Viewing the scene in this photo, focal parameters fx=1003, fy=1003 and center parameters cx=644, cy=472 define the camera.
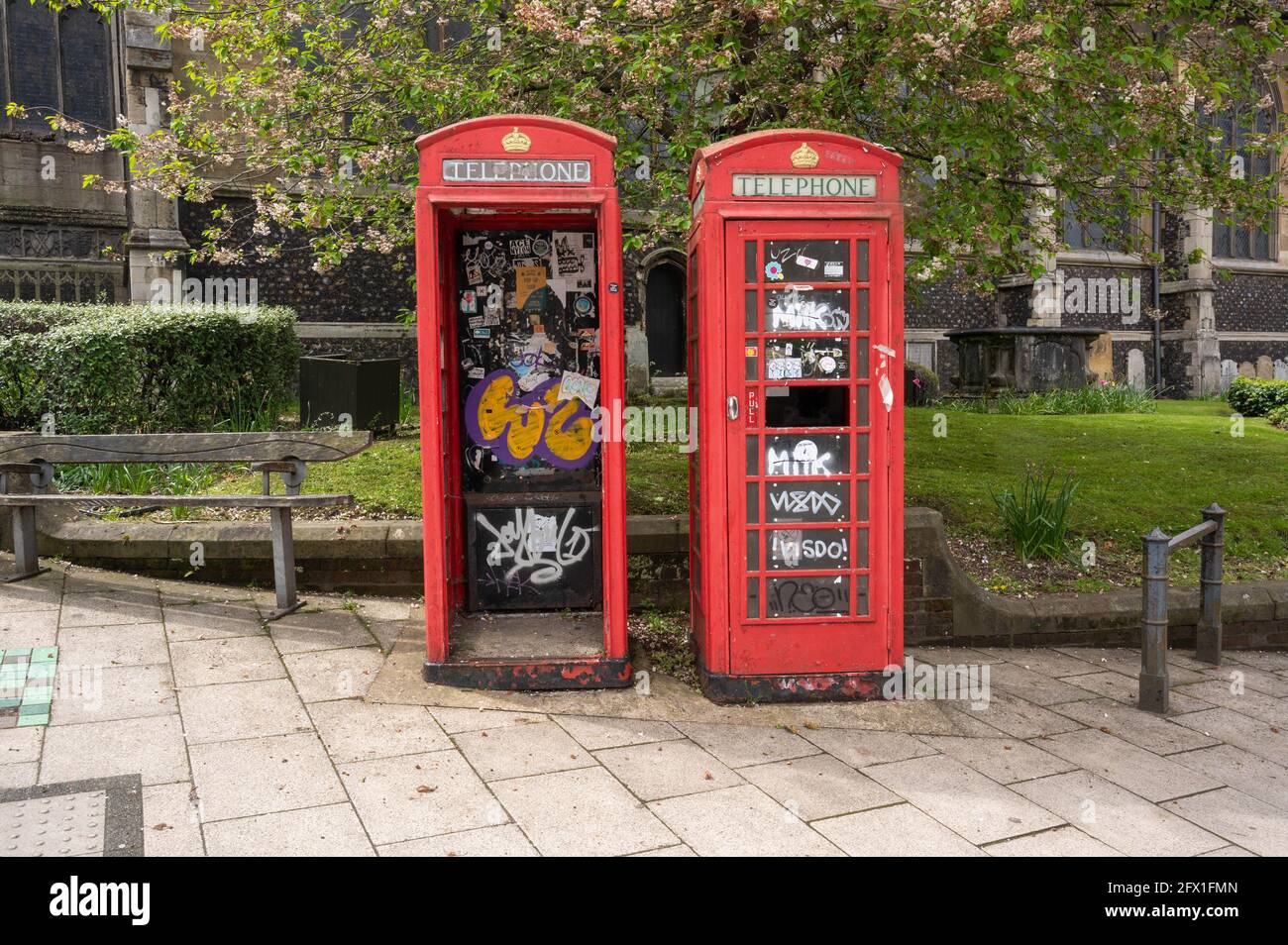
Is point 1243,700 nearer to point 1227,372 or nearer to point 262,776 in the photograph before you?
point 262,776

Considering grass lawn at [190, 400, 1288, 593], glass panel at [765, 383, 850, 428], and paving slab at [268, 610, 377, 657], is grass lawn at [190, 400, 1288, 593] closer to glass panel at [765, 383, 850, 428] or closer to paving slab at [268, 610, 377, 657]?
paving slab at [268, 610, 377, 657]

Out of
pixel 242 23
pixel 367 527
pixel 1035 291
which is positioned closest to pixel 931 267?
pixel 367 527

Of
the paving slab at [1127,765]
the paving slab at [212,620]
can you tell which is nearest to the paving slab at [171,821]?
the paving slab at [212,620]

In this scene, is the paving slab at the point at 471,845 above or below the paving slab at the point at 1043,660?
above

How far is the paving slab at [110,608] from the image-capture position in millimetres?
5633

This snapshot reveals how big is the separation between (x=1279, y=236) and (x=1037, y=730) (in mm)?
28039

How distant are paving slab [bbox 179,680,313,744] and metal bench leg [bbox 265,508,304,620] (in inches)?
42.3

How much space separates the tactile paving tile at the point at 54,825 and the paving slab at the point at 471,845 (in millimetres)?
965

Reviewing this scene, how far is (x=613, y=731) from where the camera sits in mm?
4484

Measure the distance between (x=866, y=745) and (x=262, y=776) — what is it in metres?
2.52

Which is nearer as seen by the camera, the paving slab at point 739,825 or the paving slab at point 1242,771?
the paving slab at point 739,825

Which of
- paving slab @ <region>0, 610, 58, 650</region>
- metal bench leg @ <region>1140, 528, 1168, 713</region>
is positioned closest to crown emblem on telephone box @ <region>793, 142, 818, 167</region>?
metal bench leg @ <region>1140, 528, 1168, 713</region>

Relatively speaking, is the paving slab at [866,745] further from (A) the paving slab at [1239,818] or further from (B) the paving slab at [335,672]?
(B) the paving slab at [335,672]

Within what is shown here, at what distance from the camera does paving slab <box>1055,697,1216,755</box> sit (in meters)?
4.79
